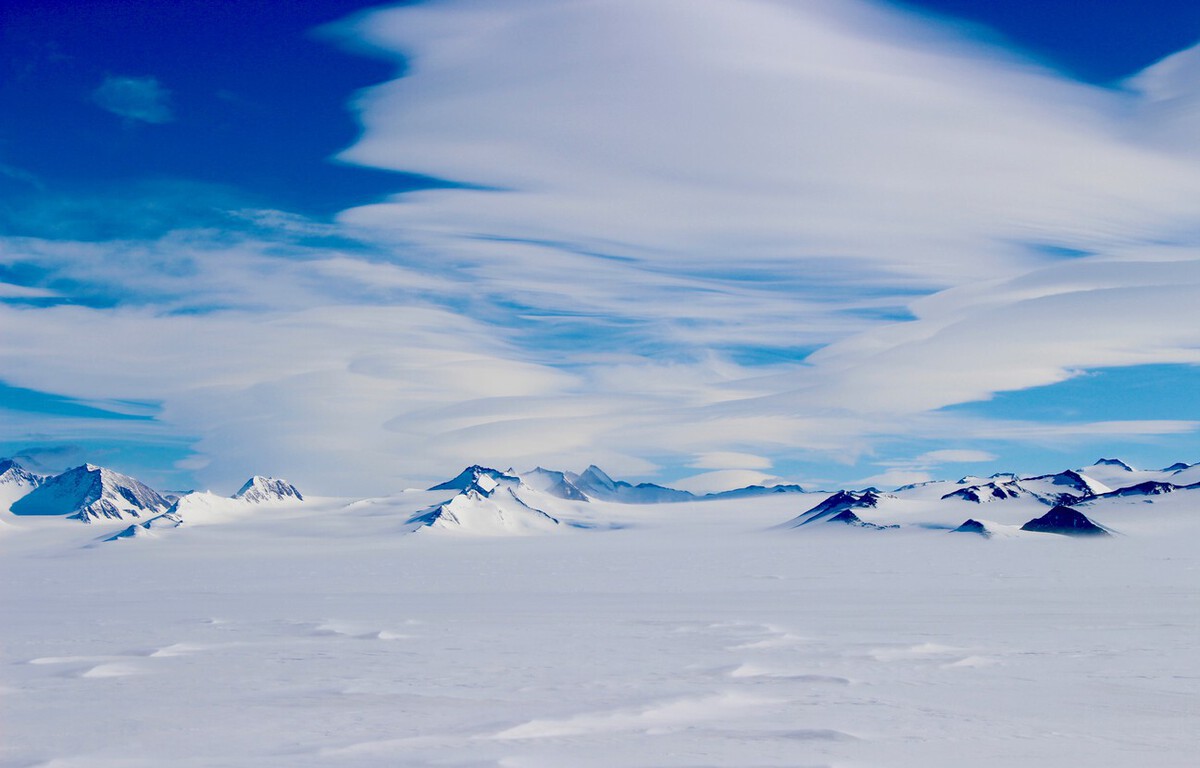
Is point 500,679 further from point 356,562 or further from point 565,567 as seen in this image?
point 356,562

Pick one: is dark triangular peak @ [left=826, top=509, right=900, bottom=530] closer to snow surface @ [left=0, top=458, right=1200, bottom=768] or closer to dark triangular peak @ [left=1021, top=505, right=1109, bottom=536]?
dark triangular peak @ [left=1021, top=505, right=1109, bottom=536]

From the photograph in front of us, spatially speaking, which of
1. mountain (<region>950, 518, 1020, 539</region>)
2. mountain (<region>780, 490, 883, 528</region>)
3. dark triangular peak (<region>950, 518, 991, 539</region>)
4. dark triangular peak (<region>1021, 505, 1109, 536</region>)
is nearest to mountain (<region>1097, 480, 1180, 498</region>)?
dark triangular peak (<region>1021, 505, 1109, 536</region>)

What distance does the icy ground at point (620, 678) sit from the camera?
2139 centimetres

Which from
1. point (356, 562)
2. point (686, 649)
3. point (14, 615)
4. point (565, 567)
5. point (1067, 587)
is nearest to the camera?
point (686, 649)

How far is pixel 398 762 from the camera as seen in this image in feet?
66.3

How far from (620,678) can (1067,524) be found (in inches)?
5026

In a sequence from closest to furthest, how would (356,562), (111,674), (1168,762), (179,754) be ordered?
(1168,762)
(179,754)
(111,674)
(356,562)

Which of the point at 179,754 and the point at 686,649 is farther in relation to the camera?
Result: the point at 686,649

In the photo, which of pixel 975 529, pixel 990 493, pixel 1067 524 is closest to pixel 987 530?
pixel 975 529

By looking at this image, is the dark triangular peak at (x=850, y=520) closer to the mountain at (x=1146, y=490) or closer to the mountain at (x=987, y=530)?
the mountain at (x=987, y=530)

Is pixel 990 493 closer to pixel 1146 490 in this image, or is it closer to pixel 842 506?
pixel 1146 490

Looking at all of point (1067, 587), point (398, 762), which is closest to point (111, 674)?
point (398, 762)

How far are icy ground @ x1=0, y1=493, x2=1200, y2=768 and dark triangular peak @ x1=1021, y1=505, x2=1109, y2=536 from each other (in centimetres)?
7148

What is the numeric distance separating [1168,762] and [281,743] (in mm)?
18188
